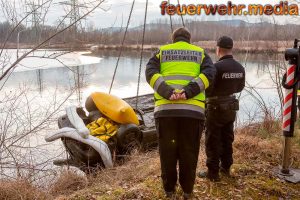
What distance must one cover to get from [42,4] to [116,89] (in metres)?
9.53

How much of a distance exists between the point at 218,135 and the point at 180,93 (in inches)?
39.8

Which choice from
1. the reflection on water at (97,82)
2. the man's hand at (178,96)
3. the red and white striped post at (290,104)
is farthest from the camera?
the reflection on water at (97,82)

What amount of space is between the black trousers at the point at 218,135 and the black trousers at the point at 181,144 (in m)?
0.52

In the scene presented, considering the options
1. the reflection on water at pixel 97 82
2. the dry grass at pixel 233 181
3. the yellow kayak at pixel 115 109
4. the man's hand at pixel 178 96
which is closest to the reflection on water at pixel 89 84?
the reflection on water at pixel 97 82

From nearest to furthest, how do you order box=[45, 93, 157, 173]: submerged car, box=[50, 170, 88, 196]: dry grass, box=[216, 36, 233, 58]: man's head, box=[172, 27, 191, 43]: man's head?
1. box=[172, 27, 191, 43]: man's head
2. box=[216, 36, 233, 58]: man's head
3. box=[50, 170, 88, 196]: dry grass
4. box=[45, 93, 157, 173]: submerged car

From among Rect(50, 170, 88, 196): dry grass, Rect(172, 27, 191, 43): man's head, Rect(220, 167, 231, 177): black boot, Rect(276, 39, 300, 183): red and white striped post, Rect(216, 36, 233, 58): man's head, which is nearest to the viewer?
Rect(172, 27, 191, 43): man's head

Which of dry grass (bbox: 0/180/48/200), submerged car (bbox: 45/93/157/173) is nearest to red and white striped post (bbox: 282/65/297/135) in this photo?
submerged car (bbox: 45/93/157/173)

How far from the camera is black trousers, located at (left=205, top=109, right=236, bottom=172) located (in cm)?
378

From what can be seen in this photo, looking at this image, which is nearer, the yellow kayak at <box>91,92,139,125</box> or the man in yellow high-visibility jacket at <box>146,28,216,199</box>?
the man in yellow high-visibility jacket at <box>146,28,216,199</box>

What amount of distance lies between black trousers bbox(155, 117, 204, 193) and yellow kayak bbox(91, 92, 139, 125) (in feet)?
8.96

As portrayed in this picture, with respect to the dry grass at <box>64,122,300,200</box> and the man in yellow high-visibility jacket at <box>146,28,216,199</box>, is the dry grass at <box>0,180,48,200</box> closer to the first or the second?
the dry grass at <box>64,122,300,200</box>

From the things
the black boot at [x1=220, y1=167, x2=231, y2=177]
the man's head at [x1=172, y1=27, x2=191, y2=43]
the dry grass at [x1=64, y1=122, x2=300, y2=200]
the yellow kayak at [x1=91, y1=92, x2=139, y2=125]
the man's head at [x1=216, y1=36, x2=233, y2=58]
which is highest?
the man's head at [x1=172, y1=27, x2=191, y2=43]

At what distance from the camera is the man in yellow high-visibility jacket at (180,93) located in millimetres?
3189

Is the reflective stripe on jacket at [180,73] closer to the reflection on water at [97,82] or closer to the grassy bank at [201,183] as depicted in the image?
the grassy bank at [201,183]
